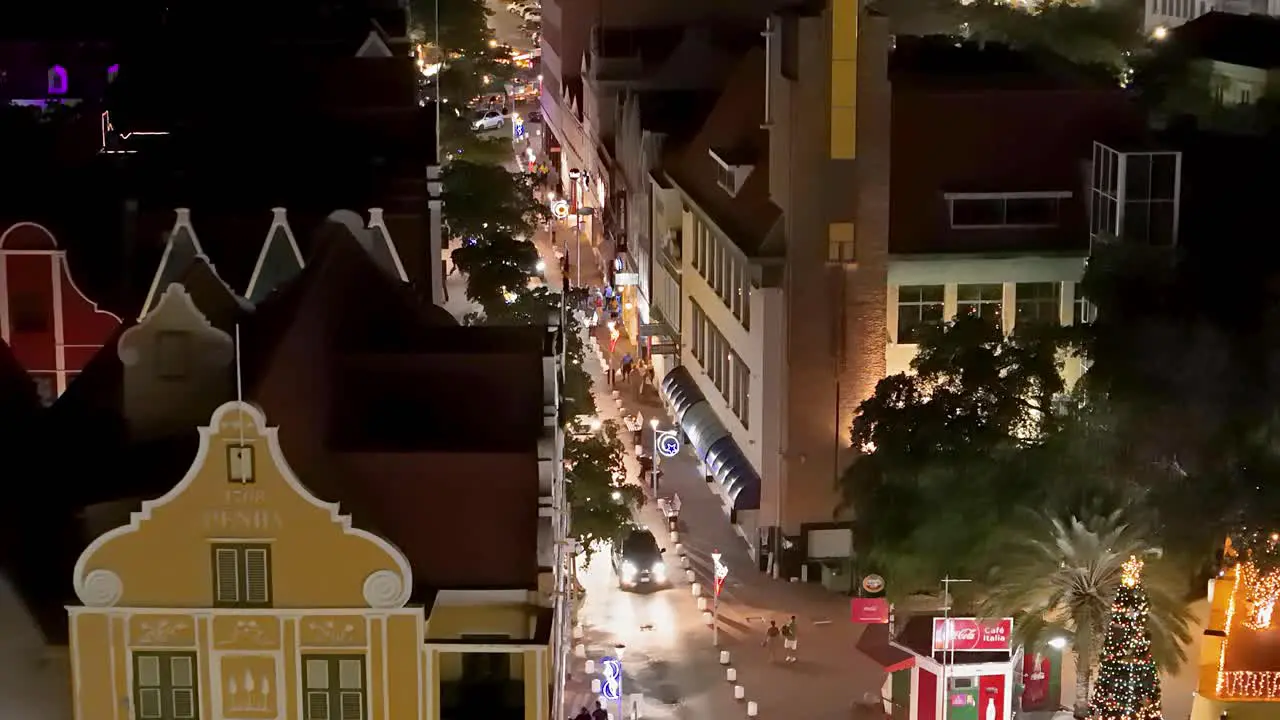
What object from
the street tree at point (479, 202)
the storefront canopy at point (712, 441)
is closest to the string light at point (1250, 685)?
the storefront canopy at point (712, 441)

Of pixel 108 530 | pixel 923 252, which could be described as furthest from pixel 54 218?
pixel 923 252

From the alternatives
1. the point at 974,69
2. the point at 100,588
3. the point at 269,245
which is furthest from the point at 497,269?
the point at 100,588

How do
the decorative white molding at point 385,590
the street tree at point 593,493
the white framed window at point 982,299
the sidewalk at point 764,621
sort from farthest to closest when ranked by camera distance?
the white framed window at point 982,299 < the street tree at point 593,493 < the sidewalk at point 764,621 < the decorative white molding at point 385,590

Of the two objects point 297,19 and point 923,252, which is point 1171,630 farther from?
point 297,19

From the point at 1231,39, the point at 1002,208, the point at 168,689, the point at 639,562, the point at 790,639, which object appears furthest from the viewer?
the point at 1231,39

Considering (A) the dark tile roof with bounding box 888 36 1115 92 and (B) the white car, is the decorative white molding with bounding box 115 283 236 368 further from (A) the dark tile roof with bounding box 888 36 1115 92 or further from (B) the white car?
(B) the white car

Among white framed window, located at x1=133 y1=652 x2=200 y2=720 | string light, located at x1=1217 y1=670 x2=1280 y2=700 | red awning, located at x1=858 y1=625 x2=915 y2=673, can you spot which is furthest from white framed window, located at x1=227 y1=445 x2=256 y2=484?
string light, located at x1=1217 y1=670 x2=1280 y2=700

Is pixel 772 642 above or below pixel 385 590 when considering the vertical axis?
below

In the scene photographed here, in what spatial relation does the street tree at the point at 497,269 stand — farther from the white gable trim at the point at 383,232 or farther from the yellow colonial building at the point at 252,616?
the yellow colonial building at the point at 252,616

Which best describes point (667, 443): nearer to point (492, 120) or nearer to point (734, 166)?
point (734, 166)
